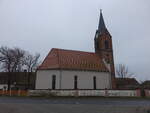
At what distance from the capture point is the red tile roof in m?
32.7

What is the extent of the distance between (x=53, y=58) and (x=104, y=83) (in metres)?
12.1

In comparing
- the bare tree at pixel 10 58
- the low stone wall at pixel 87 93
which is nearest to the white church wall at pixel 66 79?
the low stone wall at pixel 87 93

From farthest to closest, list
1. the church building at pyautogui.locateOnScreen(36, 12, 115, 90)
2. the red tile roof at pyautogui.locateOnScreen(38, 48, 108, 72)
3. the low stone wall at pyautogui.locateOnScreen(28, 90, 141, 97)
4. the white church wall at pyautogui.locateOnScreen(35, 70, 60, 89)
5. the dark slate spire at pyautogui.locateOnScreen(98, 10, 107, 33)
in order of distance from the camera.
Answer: the dark slate spire at pyautogui.locateOnScreen(98, 10, 107, 33), the red tile roof at pyautogui.locateOnScreen(38, 48, 108, 72), the church building at pyautogui.locateOnScreen(36, 12, 115, 90), the white church wall at pyautogui.locateOnScreen(35, 70, 60, 89), the low stone wall at pyautogui.locateOnScreen(28, 90, 141, 97)

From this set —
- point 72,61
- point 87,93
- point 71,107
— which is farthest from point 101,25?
point 71,107

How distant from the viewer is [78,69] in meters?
33.3

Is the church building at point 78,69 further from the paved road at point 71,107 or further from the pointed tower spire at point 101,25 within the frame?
the paved road at point 71,107

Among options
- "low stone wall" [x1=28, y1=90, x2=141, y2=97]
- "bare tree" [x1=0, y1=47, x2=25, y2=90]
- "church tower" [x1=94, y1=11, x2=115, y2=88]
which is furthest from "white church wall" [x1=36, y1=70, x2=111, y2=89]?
"bare tree" [x1=0, y1=47, x2=25, y2=90]

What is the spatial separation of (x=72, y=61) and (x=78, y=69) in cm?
226

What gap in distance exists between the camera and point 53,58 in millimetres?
34031

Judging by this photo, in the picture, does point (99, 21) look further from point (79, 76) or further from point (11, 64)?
point (11, 64)

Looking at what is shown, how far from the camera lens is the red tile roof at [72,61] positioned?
107ft

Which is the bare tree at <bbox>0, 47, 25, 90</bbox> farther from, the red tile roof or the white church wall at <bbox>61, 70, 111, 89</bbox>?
the white church wall at <bbox>61, 70, 111, 89</bbox>

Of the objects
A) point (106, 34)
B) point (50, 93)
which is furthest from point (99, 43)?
point (50, 93)

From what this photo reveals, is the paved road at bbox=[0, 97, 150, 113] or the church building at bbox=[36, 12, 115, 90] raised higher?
the church building at bbox=[36, 12, 115, 90]
